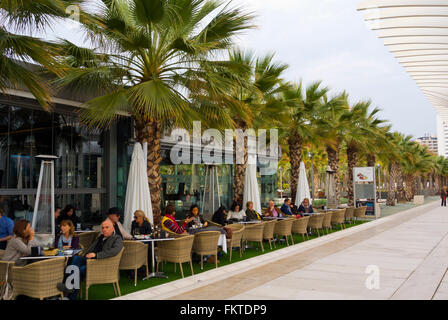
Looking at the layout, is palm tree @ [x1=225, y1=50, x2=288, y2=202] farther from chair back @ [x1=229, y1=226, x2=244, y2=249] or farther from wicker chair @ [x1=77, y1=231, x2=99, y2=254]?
wicker chair @ [x1=77, y1=231, x2=99, y2=254]

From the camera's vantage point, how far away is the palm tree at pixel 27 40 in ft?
17.7

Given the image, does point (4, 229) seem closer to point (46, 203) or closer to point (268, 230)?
point (46, 203)

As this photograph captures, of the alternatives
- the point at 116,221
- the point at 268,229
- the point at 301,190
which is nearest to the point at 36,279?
the point at 116,221

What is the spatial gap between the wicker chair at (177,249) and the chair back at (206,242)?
0.40m

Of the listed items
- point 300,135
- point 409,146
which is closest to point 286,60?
point 300,135

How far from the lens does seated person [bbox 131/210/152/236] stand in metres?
7.93

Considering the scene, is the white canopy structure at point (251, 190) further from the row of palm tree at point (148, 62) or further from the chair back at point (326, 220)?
the row of palm tree at point (148, 62)

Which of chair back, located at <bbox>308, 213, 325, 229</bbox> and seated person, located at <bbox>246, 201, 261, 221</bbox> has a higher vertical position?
seated person, located at <bbox>246, 201, 261, 221</bbox>

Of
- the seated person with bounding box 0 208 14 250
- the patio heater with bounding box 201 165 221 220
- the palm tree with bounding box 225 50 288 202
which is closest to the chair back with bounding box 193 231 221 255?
the seated person with bounding box 0 208 14 250

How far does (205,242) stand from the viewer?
8.11 m

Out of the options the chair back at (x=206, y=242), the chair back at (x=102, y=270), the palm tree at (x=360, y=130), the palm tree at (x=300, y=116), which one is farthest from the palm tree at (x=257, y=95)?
the palm tree at (x=360, y=130)

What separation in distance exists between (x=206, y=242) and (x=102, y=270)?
8.71ft

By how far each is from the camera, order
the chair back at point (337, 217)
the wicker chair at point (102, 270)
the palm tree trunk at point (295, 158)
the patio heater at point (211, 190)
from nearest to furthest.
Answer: the wicker chair at point (102, 270)
the patio heater at point (211, 190)
the chair back at point (337, 217)
the palm tree trunk at point (295, 158)

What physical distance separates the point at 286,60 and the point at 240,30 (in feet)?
15.8
